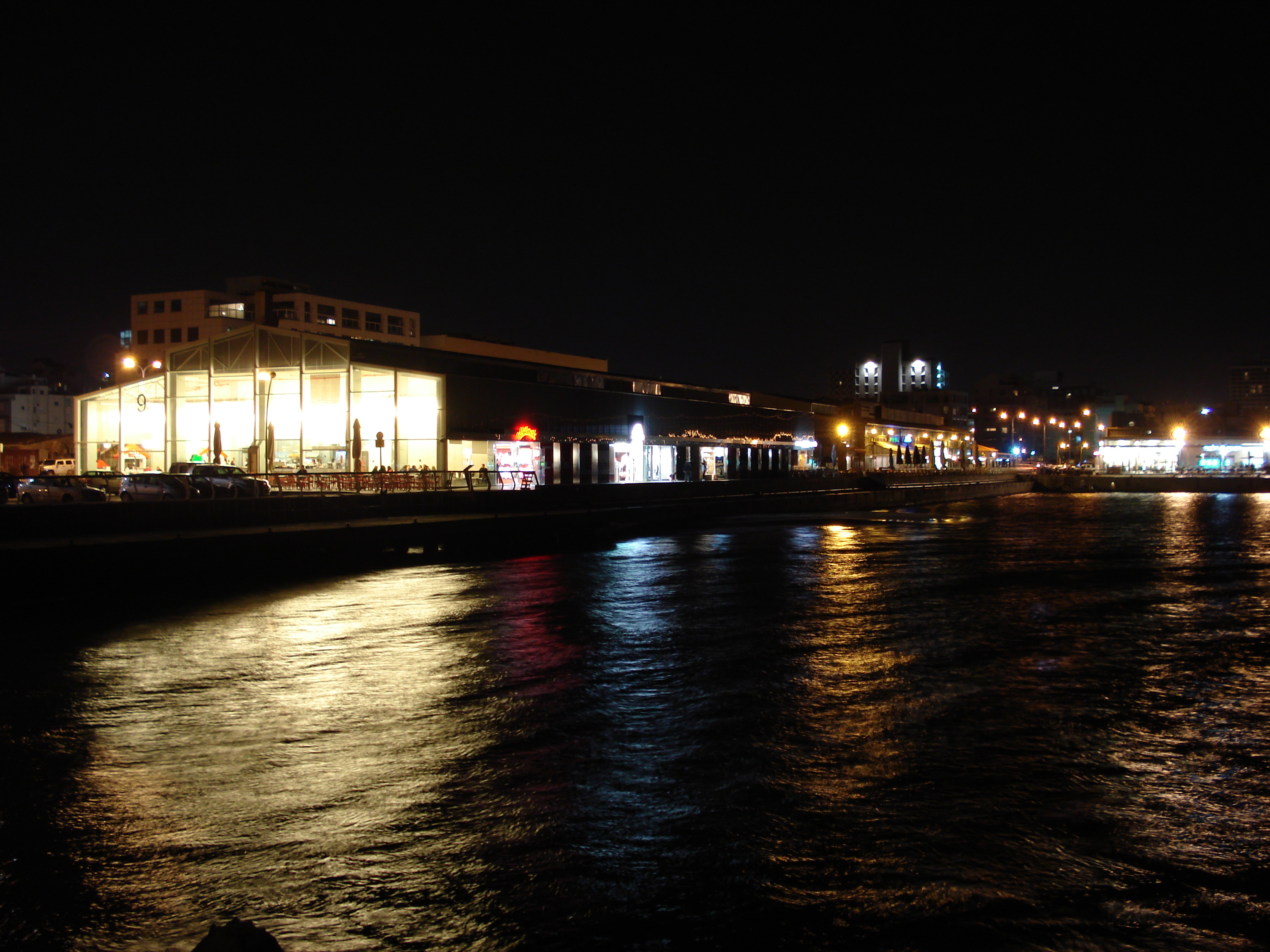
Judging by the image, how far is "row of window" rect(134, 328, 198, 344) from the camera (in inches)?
3871

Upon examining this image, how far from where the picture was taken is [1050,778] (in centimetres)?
832

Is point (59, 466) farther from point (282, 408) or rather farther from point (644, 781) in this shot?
point (644, 781)

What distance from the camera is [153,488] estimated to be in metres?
27.1

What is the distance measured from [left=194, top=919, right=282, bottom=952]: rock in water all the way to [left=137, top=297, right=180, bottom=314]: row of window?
106080mm

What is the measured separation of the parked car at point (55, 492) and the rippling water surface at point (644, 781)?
1173 cm

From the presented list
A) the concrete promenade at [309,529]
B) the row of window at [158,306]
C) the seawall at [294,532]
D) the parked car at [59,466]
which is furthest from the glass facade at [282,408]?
the row of window at [158,306]

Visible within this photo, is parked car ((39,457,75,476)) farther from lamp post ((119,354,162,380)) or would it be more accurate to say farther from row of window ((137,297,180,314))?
row of window ((137,297,180,314))

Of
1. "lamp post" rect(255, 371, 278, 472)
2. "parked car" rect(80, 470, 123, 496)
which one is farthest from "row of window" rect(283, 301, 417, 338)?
"parked car" rect(80, 470, 123, 496)

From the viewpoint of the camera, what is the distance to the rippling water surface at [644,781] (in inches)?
227

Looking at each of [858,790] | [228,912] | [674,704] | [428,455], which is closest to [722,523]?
[428,455]

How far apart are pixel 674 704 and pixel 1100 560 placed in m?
21.5

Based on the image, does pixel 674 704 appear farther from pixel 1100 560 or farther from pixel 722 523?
pixel 722 523

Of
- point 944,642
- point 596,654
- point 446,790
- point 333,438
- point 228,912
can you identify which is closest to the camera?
point 228,912

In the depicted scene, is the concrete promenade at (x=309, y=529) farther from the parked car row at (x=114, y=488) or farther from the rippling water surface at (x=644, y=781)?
the rippling water surface at (x=644, y=781)
